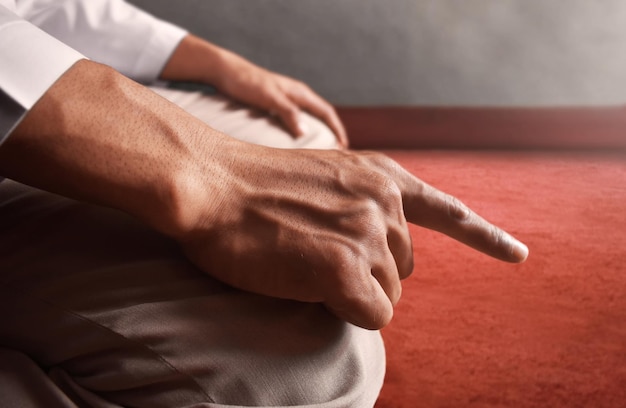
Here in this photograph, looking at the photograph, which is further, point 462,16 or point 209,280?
point 462,16

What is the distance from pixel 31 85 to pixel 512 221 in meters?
0.81

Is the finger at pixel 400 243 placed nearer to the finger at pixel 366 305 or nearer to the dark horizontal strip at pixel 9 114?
the finger at pixel 366 305

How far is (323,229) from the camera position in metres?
0.48

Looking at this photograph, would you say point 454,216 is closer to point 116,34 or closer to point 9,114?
point 9,114

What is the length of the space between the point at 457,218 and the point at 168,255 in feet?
0.82

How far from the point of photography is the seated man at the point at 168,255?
1.43ft

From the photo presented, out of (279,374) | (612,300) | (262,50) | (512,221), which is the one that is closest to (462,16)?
(262,50)

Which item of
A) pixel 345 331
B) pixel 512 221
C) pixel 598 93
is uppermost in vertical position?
pixel 345 331

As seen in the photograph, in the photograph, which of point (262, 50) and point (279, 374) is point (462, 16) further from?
point (279, 374)

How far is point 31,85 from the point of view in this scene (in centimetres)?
43

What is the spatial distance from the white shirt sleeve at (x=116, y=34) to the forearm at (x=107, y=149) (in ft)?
1.83

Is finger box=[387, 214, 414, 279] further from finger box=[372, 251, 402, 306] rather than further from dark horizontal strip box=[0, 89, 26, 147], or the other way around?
dark horizontal strip box=[0, 89, 26, 147]

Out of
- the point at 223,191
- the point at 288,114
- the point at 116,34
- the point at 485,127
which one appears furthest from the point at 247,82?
the point at 485,127

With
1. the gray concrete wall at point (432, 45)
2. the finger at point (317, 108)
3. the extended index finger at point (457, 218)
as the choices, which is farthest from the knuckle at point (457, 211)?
the gray concrete wall at point (432, 45)
